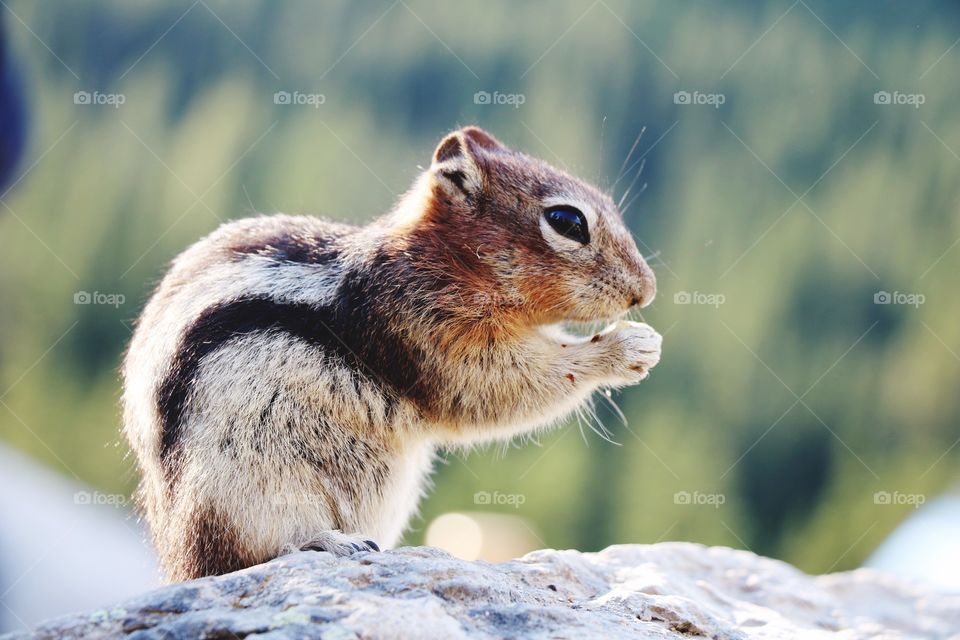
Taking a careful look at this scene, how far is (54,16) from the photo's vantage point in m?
6.61

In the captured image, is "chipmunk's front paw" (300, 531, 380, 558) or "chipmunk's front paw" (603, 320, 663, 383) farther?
"chipmunk's front paw" (603, 320, 663, 383)

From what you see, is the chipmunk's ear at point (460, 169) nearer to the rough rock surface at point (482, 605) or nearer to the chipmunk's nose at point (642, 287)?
the chipmunk's nose at point (642, 287)

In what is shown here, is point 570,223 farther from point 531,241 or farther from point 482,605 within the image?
point 482,605

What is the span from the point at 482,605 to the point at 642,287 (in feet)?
3.66

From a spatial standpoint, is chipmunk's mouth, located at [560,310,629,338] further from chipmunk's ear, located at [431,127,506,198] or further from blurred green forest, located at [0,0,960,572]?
blurred green forest, located at [0,0,960,572]

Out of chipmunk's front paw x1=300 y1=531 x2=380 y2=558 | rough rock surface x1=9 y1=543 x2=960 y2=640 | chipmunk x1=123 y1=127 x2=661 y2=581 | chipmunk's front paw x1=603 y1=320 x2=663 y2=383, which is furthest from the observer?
chipmunk's front paw x1=603 y1=320 x2=663 y2=383

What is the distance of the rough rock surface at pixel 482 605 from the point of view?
1.50m

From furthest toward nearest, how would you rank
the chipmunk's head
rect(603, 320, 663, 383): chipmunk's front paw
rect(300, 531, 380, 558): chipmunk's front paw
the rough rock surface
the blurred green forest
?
the blurred green forest → rect(603, 320, 663, 383): chipmunk's front paw → the chipmunk's head → rect(300, 531, 380, 558): chipmunk's front paw → the rough rock surface

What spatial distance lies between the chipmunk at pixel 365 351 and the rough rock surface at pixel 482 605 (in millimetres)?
339

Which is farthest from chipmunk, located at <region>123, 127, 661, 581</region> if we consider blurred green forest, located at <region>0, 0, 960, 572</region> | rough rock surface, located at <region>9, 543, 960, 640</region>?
blurred green forest, located at <region>0, 0, 960, 572</region>

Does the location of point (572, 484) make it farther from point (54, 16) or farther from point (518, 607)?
point (54, 16)

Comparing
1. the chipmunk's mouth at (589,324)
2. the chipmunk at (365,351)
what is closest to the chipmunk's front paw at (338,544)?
the chipmunk at (365,351)

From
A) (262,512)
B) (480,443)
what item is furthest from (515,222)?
(262,512)

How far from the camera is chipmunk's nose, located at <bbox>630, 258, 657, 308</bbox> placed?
2.50 meters
